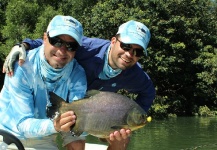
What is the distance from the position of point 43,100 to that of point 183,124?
54.8 ft

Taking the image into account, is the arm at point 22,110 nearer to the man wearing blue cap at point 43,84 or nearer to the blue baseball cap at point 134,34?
the man wearing blue cap at point 43,84

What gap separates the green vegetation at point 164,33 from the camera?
21.7 metres

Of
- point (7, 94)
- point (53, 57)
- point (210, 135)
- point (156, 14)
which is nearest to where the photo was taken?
point (53, 57)

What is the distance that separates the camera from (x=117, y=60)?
3.51 meters

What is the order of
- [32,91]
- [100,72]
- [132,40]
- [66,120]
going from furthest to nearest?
1. [100,72]
2. [132,40]
3. [32,91]
4. [66,120]

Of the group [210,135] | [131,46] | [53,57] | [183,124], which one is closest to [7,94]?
[53,57]

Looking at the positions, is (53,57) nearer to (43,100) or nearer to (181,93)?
(43,100)

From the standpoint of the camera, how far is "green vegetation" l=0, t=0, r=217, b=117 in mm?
21656

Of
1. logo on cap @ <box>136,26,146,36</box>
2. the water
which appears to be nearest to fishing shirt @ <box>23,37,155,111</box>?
logo on cap @ <box>136,26,146,36</box>

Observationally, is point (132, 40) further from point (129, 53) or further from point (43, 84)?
point (43, 84)

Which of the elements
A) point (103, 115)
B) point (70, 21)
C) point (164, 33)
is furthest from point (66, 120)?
point (164, 33)

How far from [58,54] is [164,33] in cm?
1958

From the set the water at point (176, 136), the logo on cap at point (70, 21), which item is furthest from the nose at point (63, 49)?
the water at point (176, 136)

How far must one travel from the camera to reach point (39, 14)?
23656mm
